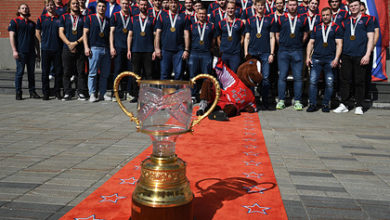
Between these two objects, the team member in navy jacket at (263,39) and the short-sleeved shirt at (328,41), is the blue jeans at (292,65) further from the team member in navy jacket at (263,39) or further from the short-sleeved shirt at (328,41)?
the short-sleeved shirt at (328,41)

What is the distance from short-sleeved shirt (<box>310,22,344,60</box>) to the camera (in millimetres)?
7340

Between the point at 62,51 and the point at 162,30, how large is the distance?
2465mm

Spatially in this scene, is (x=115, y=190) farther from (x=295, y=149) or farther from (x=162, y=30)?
(x=162, y=30)

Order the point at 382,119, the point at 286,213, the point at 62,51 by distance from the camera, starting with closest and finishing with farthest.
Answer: the point at 286,213
the point at 382,119
the point at 62,51

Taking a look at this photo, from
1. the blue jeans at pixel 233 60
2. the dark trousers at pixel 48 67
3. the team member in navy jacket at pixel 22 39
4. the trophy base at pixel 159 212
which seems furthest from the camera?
the dark trousers at pixel 48 67

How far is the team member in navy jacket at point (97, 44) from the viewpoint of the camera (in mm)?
8164

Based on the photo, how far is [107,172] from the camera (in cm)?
345

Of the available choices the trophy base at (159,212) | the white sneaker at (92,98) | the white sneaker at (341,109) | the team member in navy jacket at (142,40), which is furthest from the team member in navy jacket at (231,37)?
the trophy base at (159,212)

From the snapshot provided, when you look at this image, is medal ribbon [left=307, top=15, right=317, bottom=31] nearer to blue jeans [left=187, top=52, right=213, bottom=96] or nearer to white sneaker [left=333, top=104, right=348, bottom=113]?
white sneaker [left=333, top=104, right=348, bottom=113]

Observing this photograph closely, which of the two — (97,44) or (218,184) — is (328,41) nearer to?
(97,44)

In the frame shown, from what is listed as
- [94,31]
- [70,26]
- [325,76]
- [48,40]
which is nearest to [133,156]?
[94,31]

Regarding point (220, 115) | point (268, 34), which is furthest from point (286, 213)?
point (268, 34)

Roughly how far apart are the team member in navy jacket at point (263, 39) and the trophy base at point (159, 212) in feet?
19.2

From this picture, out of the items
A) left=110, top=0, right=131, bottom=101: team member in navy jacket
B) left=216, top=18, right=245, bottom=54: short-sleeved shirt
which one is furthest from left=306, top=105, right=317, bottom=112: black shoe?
left=110, top=0, right=131, bottom=101: team member in navy jacket
